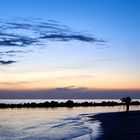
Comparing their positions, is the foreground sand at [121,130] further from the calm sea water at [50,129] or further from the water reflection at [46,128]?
the water reflection at [46,128]

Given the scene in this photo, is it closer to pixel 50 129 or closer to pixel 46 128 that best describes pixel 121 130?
pixel 50 129

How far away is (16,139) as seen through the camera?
27.0 metres

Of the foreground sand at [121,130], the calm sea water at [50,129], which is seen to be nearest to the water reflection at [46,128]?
the calm sea water at [50,129]

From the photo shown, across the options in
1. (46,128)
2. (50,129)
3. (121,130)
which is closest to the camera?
(121,130)

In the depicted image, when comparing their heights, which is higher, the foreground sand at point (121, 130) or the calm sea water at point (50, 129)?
the foreground sand at point (121, 130)

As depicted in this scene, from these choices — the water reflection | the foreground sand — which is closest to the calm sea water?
the water reflection

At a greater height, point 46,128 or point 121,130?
point 121,130

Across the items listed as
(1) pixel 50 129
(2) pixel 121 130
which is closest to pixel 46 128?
(1) pixel 50 129

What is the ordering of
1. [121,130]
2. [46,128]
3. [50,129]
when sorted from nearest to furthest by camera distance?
[121,130] < [50,129] < [46,128]

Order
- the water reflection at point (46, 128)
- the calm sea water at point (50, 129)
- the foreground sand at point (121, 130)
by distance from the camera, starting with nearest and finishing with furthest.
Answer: the foreground sand at point (121, 130)
the calm sea water at point (50, 129)
the water reflection at point (46, 128)

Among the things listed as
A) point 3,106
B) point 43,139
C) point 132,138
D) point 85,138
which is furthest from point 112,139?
point 3,106

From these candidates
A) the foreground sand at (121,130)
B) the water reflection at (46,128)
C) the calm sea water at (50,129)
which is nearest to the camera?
the foreground sand at (121,130)

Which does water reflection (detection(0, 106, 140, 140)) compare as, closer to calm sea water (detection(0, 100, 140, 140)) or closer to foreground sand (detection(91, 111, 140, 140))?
calm sea water (detection(0, 100, 140, 140))

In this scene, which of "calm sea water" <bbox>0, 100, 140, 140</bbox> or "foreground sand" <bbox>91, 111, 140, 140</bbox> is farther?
"calm sea water" <bbox>0, 100, 140, 140</bbox>
